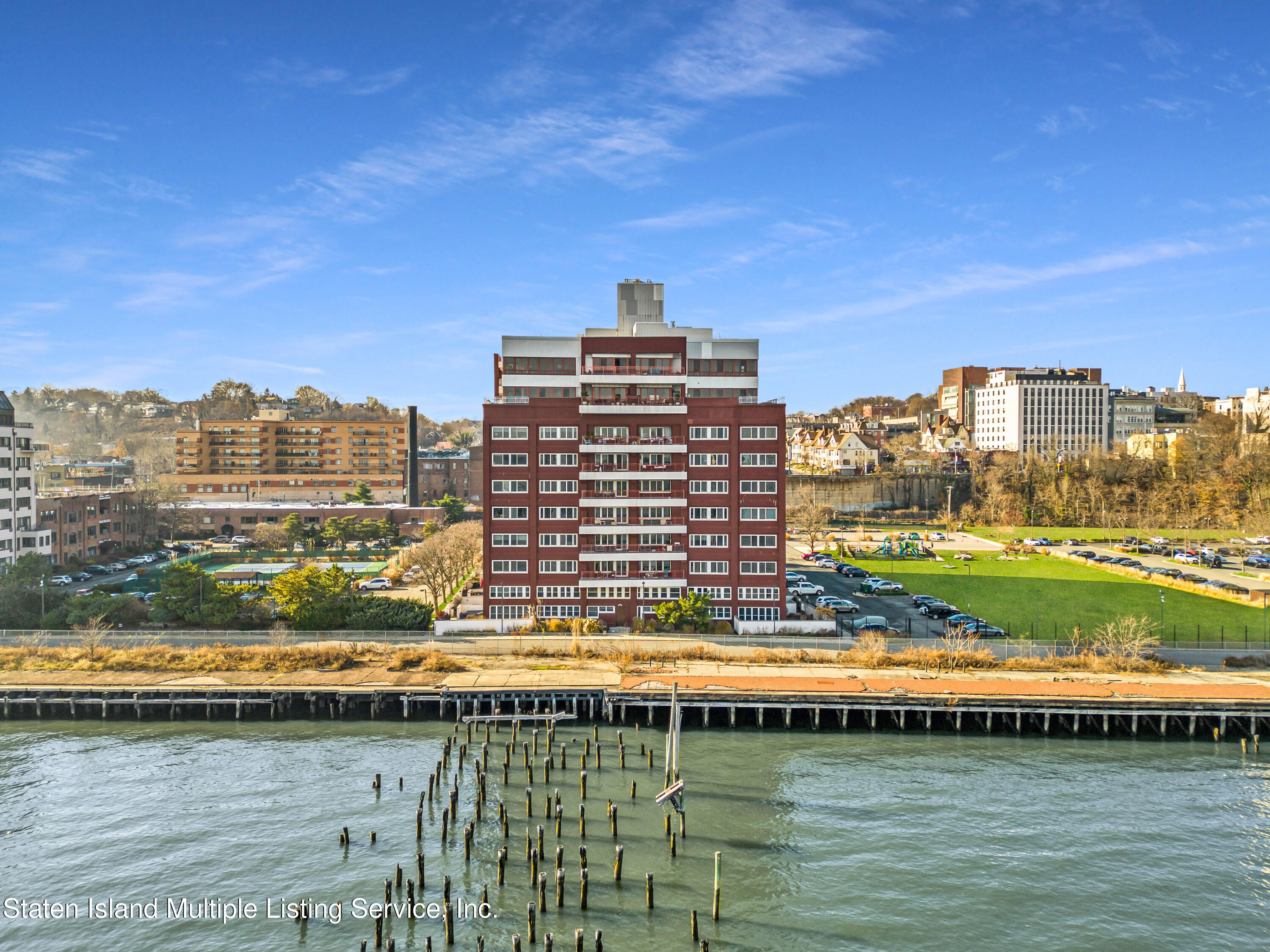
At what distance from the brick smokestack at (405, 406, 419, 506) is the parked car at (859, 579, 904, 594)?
10259cm

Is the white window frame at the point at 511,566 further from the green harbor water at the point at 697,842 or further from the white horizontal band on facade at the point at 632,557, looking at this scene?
the green harbor water at the point at 697,842

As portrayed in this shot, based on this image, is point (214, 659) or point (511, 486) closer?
point (214, 659)

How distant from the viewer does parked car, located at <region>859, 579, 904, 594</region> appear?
323ft

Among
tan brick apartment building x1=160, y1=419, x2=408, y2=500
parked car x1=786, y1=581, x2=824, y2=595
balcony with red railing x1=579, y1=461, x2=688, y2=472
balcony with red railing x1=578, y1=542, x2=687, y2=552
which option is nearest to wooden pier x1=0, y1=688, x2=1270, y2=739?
balcony with red railing x1=578, y1=542, x2=687, y2=552

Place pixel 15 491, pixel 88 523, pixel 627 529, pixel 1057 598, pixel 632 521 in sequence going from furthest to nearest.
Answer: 1. pixel 88 523
2. pixel 15 491
3. pixel 1057 598
4. pixel 632 521
5. pixel 627 529

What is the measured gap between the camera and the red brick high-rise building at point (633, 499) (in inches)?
3081

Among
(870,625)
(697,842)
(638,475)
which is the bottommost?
(697,842)

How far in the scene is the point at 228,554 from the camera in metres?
132

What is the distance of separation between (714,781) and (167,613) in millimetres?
55788

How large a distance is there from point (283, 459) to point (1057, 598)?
16679cm

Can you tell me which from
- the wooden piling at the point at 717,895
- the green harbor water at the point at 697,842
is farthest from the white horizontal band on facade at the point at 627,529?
the wooden piling at the point at 717,895

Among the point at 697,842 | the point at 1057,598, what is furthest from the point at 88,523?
the point at 1057,598

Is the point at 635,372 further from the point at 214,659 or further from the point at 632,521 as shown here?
the point at 214,659

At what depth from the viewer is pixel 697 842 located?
41.7 metres
